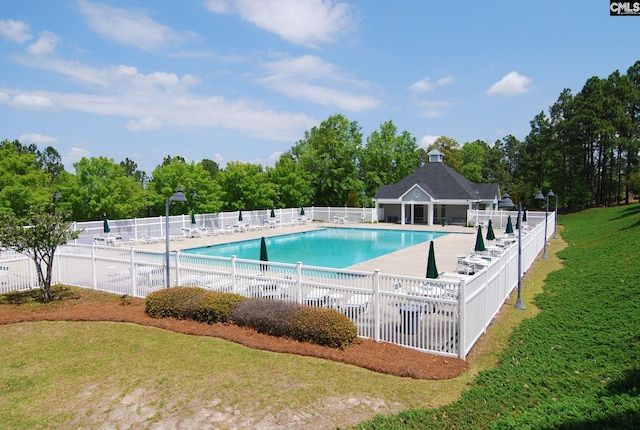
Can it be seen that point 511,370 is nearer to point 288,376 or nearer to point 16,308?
point 288,376

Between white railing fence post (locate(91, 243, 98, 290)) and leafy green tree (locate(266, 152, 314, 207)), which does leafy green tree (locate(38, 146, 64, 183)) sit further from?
white railing fence post (locate(91, 243, 98, 290))

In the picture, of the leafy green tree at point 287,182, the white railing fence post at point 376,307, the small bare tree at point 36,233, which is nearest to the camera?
the white railing fence post at point 376,307

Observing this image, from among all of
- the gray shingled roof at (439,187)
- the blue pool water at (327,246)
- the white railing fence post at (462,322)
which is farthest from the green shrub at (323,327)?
the gray shingled roof at (439,187)

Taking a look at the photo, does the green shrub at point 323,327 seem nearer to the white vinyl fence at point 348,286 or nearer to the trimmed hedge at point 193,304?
the white vinyl fence at point 348,286

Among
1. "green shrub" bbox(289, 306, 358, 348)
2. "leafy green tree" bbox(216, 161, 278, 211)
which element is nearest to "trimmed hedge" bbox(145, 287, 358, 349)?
"green shrub" bbox(289, 306, 358, 348)

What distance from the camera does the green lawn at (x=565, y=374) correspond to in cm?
473

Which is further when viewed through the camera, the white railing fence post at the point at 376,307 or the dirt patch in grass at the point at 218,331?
the white railing fence post at the point at 376,307

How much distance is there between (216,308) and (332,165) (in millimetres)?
37207

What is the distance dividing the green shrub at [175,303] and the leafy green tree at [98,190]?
54.1 feet

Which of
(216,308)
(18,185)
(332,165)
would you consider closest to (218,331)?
(216,308)

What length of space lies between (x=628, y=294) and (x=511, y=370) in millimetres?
5395

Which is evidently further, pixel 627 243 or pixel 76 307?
pixel 627 243

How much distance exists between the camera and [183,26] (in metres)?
16.8

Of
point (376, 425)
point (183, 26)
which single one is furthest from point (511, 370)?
point (183, 26)
